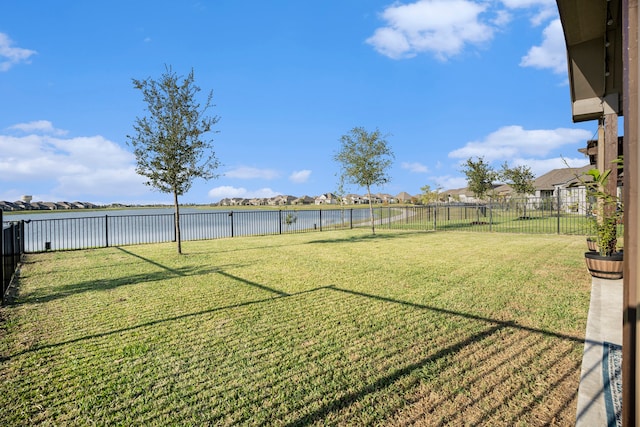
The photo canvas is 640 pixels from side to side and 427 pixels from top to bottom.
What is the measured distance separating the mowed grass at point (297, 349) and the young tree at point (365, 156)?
29.1 ft

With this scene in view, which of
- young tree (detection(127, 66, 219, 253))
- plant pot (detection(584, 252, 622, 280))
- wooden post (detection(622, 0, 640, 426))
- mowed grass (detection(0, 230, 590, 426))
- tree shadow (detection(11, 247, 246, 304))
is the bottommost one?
mowed grass (detection(0, 230, 590, 426))

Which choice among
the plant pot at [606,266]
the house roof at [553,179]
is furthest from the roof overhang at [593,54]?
the house roof at [553,179]

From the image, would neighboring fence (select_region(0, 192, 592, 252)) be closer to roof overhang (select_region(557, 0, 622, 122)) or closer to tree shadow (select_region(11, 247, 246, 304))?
roof overhang (select_region(557, 0, 622, 122))

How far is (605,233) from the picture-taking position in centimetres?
513

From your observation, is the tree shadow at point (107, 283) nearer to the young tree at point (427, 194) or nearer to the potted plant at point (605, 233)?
the potted plant at point (605, 233)

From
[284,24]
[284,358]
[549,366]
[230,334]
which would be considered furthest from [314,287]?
[284,24]

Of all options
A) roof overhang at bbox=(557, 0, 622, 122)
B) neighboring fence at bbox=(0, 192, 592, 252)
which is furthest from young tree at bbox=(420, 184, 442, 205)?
roof overhang at bbox=(557, 0, 622, 122)

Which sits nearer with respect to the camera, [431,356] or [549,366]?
[549,366]

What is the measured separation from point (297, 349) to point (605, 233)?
528cm

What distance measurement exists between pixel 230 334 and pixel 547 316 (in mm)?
3221

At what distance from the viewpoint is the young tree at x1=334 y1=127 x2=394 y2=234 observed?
45.9ft

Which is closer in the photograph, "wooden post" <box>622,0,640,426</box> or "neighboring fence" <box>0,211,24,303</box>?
"wooden post" <box>622,0,640,426</box>

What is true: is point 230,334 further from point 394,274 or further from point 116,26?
point 116,26

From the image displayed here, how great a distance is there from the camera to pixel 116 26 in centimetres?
1084
